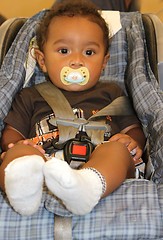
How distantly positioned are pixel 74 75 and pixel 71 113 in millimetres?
123

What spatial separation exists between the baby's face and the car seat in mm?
113

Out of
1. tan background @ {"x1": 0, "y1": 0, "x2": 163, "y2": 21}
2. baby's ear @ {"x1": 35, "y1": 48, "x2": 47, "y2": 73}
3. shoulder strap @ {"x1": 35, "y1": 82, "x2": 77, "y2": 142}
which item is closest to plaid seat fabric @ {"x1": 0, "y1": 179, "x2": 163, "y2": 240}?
shoulder strap @ {"x1": 35, "y1": 82, "x2": 77, "y2": 142}

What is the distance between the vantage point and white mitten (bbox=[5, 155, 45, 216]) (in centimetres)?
83

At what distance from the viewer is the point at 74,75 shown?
4.29ft

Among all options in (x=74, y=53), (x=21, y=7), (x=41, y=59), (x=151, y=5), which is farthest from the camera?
(x=21, y=7)

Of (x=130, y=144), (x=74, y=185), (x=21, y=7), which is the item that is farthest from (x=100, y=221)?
(x=21, y=7)

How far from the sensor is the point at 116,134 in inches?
49.7

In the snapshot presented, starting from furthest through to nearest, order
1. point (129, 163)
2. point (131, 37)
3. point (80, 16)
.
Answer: point (131, 37), point (80, 16), point (129, 163)

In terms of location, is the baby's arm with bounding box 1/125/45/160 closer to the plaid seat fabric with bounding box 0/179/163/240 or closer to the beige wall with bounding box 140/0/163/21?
the plaid seat fabric with bounding box 0/179/163/240

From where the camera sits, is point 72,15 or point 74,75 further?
point 72,15

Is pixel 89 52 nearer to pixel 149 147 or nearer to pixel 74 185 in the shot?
pixel 149 147

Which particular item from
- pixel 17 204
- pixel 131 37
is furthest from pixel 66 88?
pixel 17 204

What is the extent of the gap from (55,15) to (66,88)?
26cm

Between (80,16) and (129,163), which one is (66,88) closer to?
(80,16)
